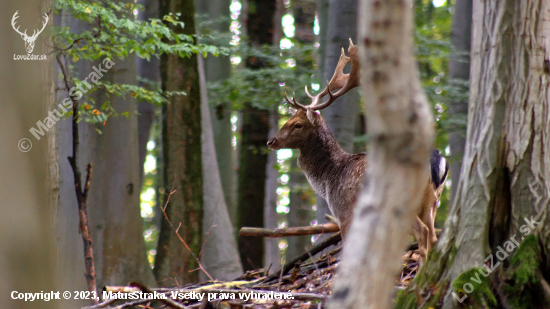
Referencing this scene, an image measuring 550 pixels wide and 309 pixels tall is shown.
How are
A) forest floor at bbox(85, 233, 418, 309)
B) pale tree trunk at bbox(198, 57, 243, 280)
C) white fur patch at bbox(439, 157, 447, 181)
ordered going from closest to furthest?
forest floor at bbox(85, 233, 418, 309) → white fur patch at bbox(439, 157, 447, 181) → pale tree trunk at bbox(198, 57, 243, 280)

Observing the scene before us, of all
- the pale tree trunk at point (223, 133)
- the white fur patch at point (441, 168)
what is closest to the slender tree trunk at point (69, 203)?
the pale tree trunk at point (223, 133)

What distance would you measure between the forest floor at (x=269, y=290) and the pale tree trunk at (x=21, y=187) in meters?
0.93

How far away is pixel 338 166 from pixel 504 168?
1.92m

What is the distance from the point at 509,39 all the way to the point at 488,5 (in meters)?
0.31

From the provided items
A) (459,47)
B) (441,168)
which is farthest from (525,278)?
(459,47)

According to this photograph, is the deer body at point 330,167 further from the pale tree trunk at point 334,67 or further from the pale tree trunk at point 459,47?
the pale tree trunk at point 459,47

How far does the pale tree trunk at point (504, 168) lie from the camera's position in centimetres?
332

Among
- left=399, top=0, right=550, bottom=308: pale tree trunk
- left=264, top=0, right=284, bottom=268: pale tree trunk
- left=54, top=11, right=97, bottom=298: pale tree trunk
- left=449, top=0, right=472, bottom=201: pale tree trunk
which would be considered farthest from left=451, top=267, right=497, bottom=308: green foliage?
left=449, top=0, right=472, bottom=201: pale tree trunk

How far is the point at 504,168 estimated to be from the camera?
348 cm

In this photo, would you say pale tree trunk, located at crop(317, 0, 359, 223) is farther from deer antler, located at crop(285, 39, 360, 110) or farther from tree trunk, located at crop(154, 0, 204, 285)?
tree trunk, located at crop(154, 0, 204, 285)

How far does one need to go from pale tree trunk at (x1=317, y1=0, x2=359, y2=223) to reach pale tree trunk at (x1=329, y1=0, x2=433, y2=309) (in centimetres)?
585

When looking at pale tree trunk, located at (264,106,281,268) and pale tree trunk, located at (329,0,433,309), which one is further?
pale tree trunk, located at (264,106,281,268)

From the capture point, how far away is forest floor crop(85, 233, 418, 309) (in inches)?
143

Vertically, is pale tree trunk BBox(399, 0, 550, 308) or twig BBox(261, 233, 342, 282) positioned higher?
pale tree trunk BBox(399, 0, 550, 308)
